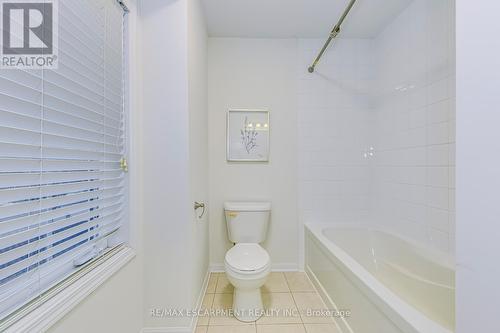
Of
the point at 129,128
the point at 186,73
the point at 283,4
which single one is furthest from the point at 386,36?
the point at 129,128

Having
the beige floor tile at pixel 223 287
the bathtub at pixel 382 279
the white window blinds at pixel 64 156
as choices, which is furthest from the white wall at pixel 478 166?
the beige floor tile at pixel 223 287

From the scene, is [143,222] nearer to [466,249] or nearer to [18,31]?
[18,31]

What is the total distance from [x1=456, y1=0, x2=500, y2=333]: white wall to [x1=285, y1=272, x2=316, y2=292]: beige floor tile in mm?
1624

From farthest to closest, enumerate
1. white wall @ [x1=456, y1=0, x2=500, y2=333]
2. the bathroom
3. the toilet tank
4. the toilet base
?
the toilet tank < the toilet base < the bathroom < white wall @ [x1=456, y1=0, x2=500, y2=333]

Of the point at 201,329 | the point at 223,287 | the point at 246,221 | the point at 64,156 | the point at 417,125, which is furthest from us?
the point at 246,221

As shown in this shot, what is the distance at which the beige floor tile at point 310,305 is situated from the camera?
1.69m

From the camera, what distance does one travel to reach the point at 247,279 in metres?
1.59

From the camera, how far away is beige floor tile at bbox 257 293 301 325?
1.68 meters

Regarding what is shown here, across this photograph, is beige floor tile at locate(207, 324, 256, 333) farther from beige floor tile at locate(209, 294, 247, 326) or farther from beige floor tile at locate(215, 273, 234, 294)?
beige floor tile at locate(215, 273, 234, 294)

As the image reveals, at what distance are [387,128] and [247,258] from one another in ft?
5.57

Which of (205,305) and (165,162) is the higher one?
(165,162)

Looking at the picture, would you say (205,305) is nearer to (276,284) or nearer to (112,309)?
(276,284)

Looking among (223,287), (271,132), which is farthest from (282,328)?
(271,132)

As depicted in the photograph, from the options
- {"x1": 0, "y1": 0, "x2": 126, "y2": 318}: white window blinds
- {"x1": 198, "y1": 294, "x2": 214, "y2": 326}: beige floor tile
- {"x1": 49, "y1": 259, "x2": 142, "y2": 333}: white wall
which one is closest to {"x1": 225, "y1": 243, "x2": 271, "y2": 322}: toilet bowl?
{"x1": 198, "y1": 294, "x2": 214, "y2": 326}: beige floor tile
